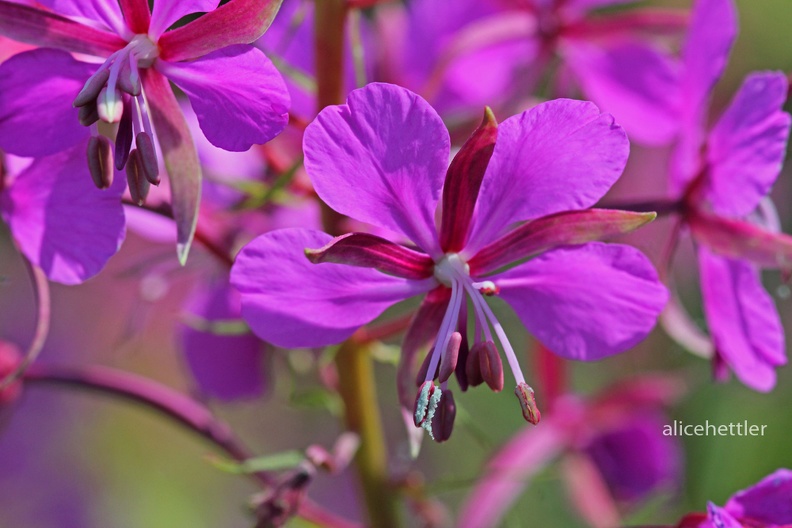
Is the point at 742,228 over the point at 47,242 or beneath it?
beneath

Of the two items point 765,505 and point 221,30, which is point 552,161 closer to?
point 221,30

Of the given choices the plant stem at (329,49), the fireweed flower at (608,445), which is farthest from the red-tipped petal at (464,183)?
the fireweed flower at (608,445)

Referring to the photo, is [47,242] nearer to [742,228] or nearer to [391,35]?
[742,228]

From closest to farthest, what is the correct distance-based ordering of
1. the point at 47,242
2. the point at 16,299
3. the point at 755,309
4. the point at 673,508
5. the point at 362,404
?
the point at 47,242
the point at 755,309
the point at 362,404
the point at 673,508
the point at 16,299

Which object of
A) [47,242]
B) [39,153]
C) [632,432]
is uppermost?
[39,153]

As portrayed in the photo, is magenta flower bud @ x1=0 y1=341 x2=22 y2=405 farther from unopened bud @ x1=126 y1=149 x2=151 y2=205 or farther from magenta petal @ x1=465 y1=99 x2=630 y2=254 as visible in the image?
magenta petal @ x1=465 y1=99 x2=630 y2=254

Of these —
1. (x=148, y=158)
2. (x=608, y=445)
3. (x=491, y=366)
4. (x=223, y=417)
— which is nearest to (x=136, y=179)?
(x=148, y=158)

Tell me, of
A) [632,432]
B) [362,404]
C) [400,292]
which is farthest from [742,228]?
[632,432]
